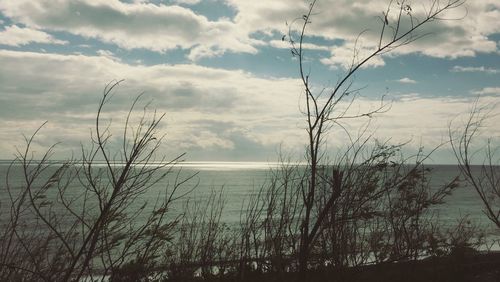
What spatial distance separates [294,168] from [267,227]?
1.13 meters

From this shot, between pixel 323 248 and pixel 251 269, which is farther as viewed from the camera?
pixel 251 269

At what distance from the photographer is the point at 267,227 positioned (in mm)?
6926

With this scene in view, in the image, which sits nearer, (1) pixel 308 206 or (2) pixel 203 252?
(1) pixel 308 206

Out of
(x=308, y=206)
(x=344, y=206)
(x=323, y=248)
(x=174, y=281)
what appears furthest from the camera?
(x=174, y=281)

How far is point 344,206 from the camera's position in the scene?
603 cm

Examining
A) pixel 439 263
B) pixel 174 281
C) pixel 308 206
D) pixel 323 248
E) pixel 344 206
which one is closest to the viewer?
pixel 308 206

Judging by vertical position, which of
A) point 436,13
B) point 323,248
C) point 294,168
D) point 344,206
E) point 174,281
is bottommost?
point 174,281

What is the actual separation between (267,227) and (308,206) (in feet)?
7.64

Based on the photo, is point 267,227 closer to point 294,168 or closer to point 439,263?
point 294,168

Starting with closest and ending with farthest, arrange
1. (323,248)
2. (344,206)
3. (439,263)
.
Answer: (344,206) < (323,248) < (439,263)

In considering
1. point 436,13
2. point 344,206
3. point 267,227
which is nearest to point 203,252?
point 267,227

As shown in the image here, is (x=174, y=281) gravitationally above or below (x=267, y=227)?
below

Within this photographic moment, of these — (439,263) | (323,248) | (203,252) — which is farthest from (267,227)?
(439,263)

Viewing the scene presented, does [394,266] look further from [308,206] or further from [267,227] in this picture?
[308,206]
